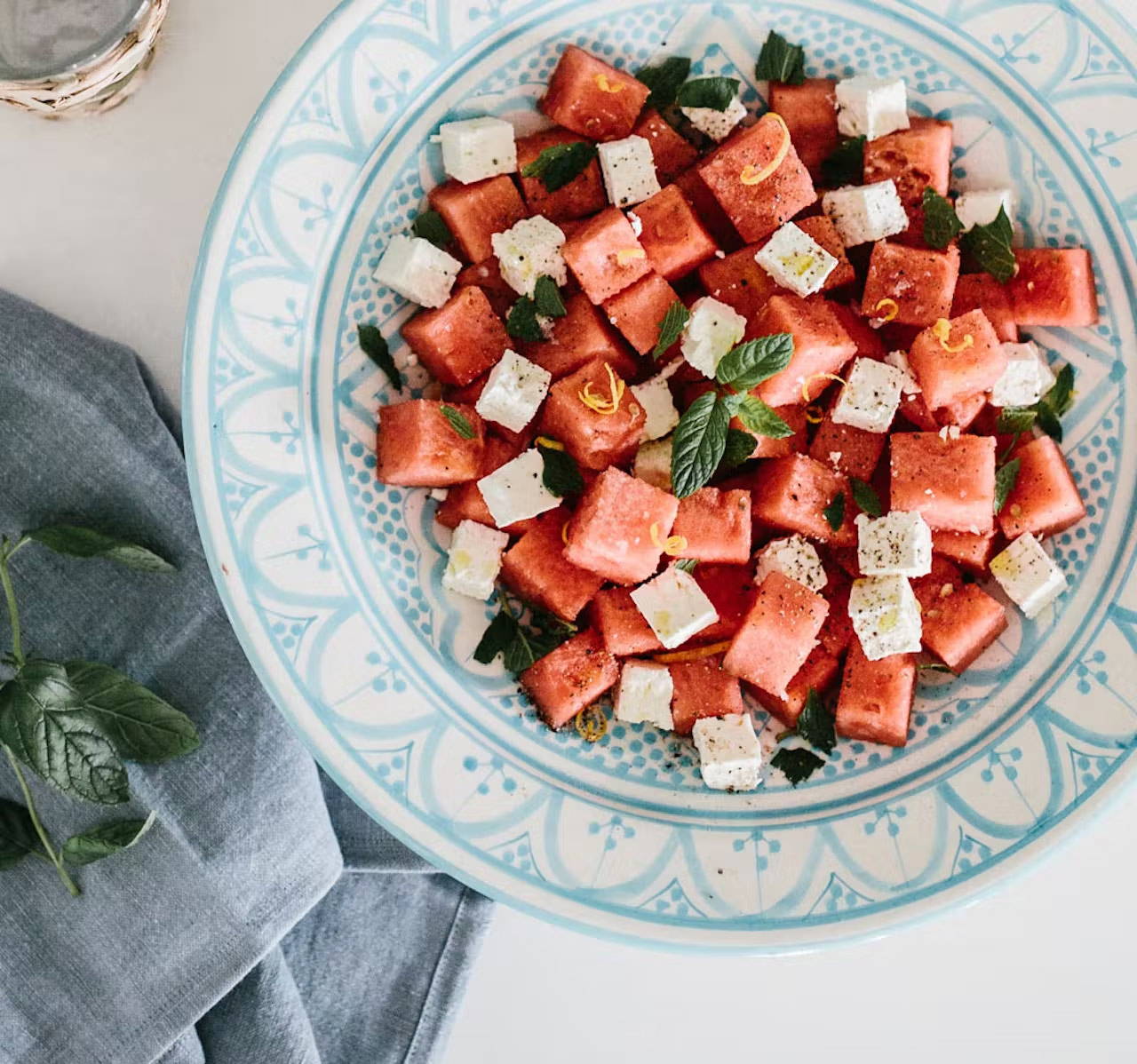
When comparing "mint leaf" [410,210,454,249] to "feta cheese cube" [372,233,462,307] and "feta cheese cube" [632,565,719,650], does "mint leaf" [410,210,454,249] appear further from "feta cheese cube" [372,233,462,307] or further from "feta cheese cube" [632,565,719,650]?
"feta cheese cube" [632,565,719,650]

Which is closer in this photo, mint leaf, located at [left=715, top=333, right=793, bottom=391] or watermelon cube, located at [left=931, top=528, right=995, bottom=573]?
mint leaf, located at [left=715, top=333, right=793, bottom=391]

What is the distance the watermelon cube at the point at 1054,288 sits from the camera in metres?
1.79

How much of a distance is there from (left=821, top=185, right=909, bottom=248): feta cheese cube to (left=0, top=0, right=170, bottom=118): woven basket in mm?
1209

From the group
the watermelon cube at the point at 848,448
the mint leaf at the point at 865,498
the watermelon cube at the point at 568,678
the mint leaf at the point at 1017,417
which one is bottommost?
the watermelon cube at the point at 568,678

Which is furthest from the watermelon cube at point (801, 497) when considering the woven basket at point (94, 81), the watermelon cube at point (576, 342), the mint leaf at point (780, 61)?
the woven basket at point (94, 81)

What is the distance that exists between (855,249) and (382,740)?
116 centimetres

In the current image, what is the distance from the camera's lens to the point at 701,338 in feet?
5.78

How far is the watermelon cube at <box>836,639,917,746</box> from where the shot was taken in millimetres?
1799

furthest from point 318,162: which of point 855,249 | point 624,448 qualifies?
point 855,249

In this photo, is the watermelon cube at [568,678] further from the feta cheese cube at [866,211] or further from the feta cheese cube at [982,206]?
the feta cheese cube at [982,206]

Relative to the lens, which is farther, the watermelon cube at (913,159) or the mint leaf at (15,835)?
the mint leaf at (15,835)

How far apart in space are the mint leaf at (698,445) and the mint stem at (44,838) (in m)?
1.24

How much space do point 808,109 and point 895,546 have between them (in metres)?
0.76

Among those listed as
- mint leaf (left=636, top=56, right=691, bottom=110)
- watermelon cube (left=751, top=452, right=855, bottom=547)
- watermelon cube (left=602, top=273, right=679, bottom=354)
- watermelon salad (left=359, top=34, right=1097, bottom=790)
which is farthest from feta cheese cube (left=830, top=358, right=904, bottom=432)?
mint leaf (left=636, top=56, right=691, bottom=110)
